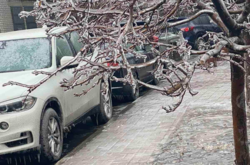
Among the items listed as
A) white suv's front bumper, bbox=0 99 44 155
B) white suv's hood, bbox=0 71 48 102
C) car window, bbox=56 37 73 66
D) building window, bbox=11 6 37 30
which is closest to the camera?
white suv's front bumper, bbox=0 99 44 155

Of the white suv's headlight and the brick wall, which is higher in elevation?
the brick wall

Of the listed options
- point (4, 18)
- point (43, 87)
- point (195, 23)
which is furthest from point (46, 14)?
point (4, 18)

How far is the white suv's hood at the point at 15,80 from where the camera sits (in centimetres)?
568

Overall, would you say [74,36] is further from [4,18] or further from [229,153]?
[4,18]

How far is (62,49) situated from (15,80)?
1.37m

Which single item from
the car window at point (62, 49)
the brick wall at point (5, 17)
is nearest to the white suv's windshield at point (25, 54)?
the car window at point (62, 49)

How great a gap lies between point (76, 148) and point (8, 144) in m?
1.35

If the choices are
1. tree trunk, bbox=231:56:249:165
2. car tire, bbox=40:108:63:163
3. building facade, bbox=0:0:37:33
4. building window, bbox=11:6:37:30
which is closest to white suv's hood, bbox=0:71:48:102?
car tire, bbox=40:108:63:163

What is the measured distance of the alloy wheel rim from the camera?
6.09 meters

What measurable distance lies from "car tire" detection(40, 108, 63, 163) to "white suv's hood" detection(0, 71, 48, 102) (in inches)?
19.1

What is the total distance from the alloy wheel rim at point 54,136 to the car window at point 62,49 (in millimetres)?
1060

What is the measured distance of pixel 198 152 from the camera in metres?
5.35

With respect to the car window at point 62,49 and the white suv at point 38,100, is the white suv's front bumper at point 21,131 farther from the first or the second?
the car window at point 62,49

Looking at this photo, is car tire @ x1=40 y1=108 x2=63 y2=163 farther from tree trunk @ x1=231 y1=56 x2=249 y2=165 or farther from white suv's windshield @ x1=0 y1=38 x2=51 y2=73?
tree trunk @ x1=231 y1=56 x2=249 y2=165
